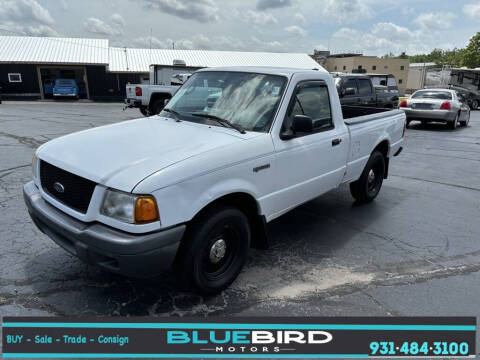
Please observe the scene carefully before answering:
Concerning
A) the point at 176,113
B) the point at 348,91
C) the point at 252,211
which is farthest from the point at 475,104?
the point at 252,211

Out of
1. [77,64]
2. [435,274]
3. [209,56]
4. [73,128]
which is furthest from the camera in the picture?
[209,56]

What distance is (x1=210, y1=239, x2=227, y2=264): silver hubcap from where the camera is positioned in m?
3.07

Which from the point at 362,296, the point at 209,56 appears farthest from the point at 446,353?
the point at 209,56

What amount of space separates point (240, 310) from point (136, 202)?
1.29 metres

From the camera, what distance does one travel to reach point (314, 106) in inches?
159

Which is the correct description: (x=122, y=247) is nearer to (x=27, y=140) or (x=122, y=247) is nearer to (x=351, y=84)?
(x=27, y=140)

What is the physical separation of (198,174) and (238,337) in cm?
127

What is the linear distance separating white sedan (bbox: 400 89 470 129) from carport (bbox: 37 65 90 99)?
25326 millimetres

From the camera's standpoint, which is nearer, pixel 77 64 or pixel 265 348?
pixel 265 348

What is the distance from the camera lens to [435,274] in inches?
145

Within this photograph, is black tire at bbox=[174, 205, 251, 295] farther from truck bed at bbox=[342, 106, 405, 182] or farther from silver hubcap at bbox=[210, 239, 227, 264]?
truck bed at bbox=[342, 106, 405, 182]

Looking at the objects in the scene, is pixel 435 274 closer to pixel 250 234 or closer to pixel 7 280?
pixel 250 234

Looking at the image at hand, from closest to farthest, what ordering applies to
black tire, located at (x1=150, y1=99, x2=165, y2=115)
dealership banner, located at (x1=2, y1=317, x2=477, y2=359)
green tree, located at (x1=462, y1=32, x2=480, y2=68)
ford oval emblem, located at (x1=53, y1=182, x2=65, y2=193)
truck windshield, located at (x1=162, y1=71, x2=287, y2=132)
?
dealership banner, located at (x1=2, y1=317, x2=477, y2=359) < ford oval emblem, located at (x1=53, y1=182, x2=65, y2=193) < truck windshield, located at (x1=162, y1=71, x2=287, y2=132) < black tire, located at (x1=150, y1=99, x2=165, y2=115) < green tree, located at (x1=462, y1=32, x2=480, y2=68)

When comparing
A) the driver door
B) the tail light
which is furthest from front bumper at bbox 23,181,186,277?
the tail light
